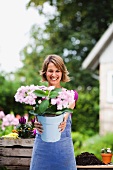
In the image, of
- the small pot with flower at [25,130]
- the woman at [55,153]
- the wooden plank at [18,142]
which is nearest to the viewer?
the woman at [55,153]

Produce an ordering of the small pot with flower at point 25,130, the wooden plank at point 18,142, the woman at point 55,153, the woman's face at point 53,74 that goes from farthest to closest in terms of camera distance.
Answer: the small pot with flower at point 25,130, the wooden plank at point 18,142, the woman's face at point 53,74, the woman at point 55,153

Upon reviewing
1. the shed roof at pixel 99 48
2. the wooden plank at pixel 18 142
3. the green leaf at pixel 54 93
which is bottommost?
the wooden plank at pixel 18 142

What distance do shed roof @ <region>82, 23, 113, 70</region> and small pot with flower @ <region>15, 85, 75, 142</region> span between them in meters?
10.2

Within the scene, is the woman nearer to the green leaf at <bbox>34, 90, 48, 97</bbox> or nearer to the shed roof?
the green leaf at <bbox>34, 90, 48, 97</bbox>

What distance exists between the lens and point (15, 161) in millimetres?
5656

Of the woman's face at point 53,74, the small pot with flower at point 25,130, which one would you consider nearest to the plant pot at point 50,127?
the woman's face at point 53,74

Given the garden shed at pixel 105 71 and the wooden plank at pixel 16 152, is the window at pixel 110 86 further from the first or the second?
the wooden plank at pixel 16 152

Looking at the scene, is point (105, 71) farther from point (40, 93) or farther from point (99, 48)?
point (40, 93)

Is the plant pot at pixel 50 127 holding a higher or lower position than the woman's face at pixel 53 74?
lower

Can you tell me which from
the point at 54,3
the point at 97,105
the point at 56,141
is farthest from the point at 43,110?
the point at 54,3

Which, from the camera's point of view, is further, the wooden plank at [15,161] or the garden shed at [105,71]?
the garden shed at [105,71]

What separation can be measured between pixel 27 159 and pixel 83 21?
682 inches

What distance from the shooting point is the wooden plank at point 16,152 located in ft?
18.3

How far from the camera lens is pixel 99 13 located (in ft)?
71.4
